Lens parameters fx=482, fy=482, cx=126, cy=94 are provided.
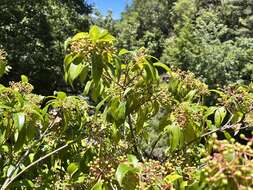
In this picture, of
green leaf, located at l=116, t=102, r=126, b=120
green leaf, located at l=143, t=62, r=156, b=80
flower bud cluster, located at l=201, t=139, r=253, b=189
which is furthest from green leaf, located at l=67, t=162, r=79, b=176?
flower bud cluster, located at l=201, t=139, r=253, b=189

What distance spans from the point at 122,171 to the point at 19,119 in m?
0.44

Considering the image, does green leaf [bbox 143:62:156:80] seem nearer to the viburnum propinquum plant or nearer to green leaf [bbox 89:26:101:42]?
the viburnum propinquum plant

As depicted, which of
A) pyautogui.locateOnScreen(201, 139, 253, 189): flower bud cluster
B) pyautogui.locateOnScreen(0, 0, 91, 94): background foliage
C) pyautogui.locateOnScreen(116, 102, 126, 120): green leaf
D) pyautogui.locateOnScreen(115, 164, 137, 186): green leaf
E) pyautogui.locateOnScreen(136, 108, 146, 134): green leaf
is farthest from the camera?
pyautogui.locateOnScreen(0, 0, 91, 94): background foliage

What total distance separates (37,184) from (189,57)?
14.5 meters

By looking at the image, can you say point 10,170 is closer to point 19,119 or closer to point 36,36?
point 19,119

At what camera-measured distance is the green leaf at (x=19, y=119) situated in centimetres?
123

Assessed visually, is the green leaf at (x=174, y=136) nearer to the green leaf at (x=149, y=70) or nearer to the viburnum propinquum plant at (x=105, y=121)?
the viburnum propinquum plant at (x=105, y=121)

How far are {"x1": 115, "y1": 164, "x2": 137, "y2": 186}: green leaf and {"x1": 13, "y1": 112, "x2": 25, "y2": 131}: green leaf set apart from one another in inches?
16.0

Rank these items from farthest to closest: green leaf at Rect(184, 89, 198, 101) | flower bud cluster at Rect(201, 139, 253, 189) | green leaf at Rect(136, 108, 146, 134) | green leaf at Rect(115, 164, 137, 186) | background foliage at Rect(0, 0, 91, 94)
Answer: background foliage at Rect(0, 0, 91, 94), green leaf at Rect(184, 89, 198, 101), green leaf at Rect(136, 108, 146, 134), green leaf at Rect(115, 164, 137, 186), flower bud cluster at Rect(201, 139, 253, 189)

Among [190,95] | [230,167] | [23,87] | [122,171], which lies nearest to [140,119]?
[190,95]

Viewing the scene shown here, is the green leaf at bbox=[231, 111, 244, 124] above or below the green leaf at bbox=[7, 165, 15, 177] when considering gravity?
above

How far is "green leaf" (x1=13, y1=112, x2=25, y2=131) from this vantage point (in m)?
1.23

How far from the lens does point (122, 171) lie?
2.99 feet

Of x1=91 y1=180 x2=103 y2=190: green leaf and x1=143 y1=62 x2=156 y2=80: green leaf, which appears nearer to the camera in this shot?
x1=91 y1=180 x2=103 y2=190: green leaf
